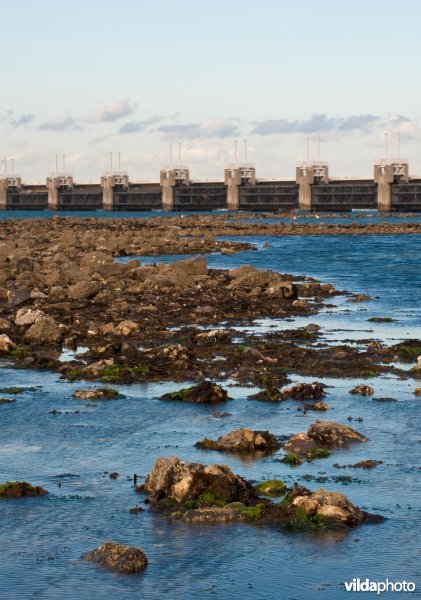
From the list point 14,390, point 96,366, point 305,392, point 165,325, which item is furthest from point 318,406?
point 165,325

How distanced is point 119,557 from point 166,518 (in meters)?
1.71

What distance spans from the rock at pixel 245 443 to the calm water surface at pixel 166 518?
1.41 ft

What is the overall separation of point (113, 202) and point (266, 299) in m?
140

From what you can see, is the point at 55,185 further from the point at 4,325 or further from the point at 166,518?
the point at 166,518

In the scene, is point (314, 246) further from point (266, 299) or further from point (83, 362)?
point (83, 362)

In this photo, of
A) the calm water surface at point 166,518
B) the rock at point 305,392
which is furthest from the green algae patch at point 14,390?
the rock at point 305,392

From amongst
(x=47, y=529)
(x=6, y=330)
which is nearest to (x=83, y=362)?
(x=6, y=330)

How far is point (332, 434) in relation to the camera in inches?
655

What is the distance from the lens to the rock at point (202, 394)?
19.9 metres

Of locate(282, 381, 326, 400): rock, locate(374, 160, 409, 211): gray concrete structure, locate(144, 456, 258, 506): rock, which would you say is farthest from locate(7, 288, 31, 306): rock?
locate(374, 160, 409, 211): gray concrete structure

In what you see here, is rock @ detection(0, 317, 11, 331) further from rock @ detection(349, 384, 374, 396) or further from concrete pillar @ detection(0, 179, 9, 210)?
concrete pillar @ detection(0, 179, 9, 210)

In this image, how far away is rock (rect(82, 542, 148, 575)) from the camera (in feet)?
36.7

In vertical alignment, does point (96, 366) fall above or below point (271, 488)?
above

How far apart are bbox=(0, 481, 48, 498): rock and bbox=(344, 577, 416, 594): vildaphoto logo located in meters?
4.76
